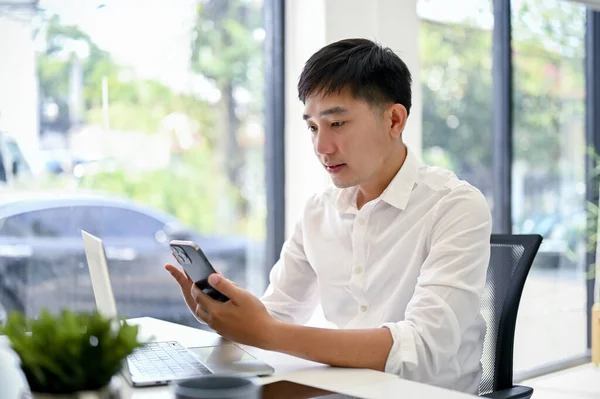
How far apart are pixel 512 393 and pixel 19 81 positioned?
1886 millimetres

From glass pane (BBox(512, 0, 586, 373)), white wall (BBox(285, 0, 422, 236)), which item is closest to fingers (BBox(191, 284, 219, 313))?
white wall (BBox(285, 0, 422, 236))

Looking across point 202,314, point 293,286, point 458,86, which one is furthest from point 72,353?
point 458,86

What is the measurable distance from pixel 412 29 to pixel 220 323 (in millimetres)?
2147

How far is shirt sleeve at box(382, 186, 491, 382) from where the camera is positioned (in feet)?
4.90

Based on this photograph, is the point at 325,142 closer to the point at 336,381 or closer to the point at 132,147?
the point at 336,381

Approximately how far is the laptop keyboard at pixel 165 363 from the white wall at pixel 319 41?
1.63 m

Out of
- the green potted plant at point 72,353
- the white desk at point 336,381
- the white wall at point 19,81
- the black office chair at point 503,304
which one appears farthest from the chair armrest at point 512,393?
the white wall at point 19,81

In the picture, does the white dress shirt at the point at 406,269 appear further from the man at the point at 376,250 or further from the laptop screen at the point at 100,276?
the laptop screen at the point at 100,276

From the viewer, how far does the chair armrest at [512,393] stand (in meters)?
1.47

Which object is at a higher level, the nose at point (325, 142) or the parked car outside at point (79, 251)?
the nose at point (325, 142)

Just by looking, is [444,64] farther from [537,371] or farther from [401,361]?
[401,361]

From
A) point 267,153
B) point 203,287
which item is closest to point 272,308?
point 203,287

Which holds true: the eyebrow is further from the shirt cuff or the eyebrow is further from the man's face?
the shirt cuff

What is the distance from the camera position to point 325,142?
179 centimetres
